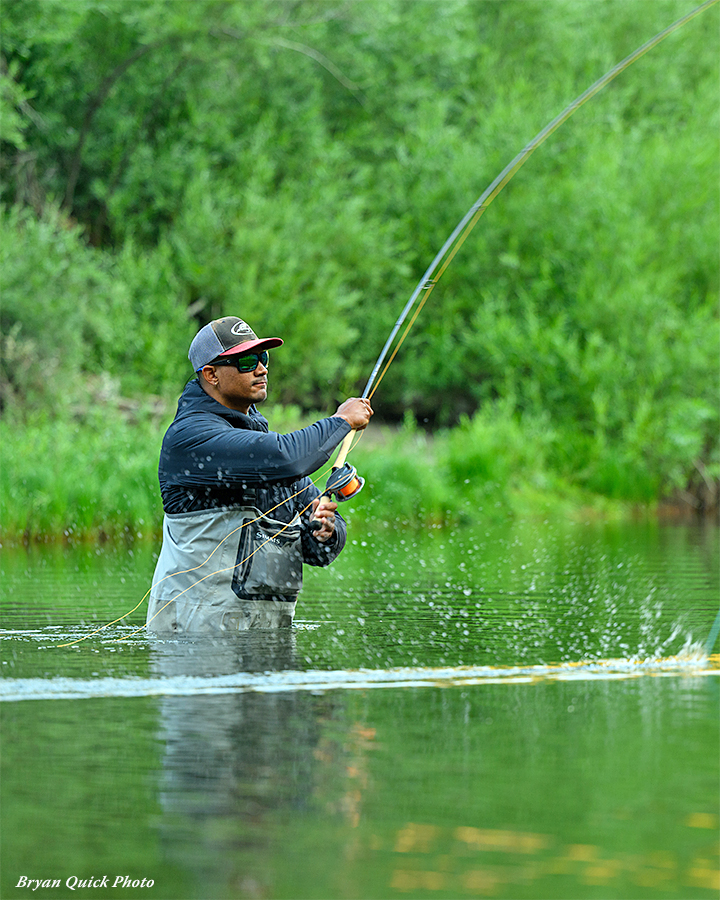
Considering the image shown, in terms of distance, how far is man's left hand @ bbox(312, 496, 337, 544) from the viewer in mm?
6035

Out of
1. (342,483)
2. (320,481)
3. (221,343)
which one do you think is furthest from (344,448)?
(320,481)

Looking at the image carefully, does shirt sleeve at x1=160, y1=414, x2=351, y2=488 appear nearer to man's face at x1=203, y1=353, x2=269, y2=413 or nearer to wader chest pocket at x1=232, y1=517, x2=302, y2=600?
man's face at x1=203, y1=353, x2=269, y2=413

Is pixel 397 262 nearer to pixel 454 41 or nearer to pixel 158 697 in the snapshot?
pixel 454 41

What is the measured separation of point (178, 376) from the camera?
68.7 ft

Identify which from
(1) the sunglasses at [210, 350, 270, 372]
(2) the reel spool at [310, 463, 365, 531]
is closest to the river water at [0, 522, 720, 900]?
(2) the reel spool at [310, 463, 365, 531]

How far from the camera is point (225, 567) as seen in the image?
5.95m

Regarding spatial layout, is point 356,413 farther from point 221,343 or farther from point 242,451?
point 221,343

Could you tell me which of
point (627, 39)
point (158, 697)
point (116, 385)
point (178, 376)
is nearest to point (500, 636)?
point (158, 697)

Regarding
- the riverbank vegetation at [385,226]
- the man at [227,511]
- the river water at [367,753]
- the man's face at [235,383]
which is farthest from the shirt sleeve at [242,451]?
the riverbank vegetation at [385,226]

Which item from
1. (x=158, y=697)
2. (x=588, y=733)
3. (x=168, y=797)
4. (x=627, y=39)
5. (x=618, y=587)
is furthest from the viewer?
(x=627, y=39)

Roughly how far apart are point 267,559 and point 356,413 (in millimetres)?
722

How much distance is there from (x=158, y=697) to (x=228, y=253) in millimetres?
17091

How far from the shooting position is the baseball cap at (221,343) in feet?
19.6

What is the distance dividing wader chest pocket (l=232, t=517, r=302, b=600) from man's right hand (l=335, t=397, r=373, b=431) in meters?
0.57
